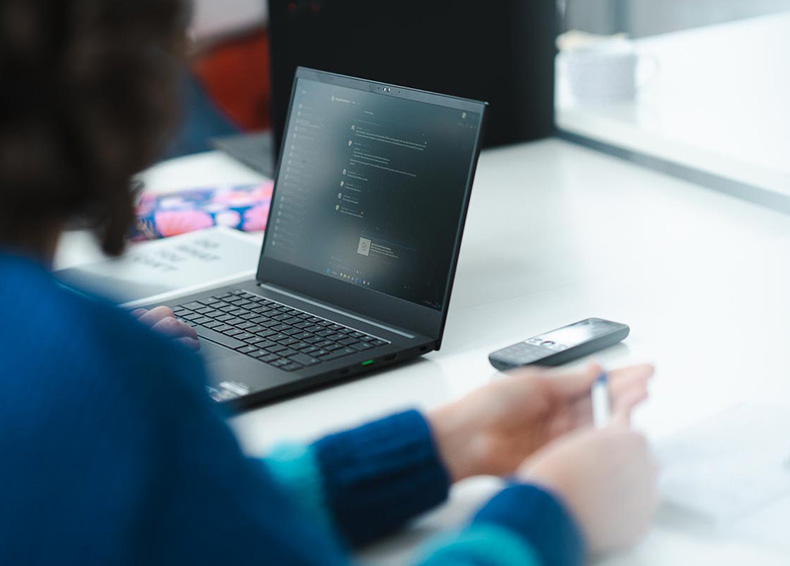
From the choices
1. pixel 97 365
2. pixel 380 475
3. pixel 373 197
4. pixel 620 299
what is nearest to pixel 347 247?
pixel 373 197

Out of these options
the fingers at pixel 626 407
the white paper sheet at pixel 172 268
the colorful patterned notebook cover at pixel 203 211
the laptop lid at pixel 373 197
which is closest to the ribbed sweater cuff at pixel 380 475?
the fingers at pixel 626 407

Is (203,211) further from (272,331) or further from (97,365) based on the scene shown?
(97,365)

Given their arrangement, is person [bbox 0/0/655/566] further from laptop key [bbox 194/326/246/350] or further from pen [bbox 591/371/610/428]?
laptop key [bbox 194/326/246/350]

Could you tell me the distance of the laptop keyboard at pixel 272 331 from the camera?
0.96 metres

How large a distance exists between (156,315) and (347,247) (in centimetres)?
21

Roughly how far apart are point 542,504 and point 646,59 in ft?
4.78

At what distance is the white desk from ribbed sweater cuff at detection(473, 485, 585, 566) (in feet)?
0.20

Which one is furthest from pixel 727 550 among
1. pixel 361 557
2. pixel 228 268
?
pixel 228 268

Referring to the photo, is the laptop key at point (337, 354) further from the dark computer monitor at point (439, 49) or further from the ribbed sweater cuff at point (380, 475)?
the dark computer monitor at point (439, 49)

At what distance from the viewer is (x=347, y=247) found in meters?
1.07

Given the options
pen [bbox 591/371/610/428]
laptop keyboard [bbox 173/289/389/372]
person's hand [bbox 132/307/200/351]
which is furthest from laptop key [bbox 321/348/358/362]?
pen [bbox 591/371/610/428]

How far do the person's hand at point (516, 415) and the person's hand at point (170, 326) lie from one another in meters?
0.31

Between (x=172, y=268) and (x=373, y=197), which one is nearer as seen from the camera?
(x=373, y=197)

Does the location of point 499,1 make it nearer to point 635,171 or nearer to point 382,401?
point 635,171
